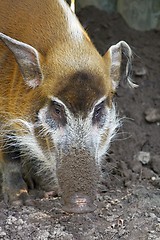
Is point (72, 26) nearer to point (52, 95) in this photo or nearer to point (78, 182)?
point (52, 95)

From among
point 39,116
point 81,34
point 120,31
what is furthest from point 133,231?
point 120,31

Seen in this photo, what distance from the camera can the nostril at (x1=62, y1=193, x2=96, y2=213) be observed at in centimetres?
391

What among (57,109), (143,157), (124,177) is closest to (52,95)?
(57,109)

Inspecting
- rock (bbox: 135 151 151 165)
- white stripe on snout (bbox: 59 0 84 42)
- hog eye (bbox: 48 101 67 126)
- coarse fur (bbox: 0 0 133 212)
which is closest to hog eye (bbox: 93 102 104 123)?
coarse fur (bbox: 0 0 133 212)

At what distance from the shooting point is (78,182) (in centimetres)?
392

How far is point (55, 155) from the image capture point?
424cm

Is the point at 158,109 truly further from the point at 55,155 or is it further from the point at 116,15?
the point at 55,155

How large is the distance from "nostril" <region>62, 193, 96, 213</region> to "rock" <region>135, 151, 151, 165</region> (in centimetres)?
136

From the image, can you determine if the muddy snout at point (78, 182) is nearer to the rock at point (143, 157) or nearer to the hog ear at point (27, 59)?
the hog ear at point (27, 59)

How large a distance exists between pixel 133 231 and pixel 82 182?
0.52m

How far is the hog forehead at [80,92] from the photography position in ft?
13.3

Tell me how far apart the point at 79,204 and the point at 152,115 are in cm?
181

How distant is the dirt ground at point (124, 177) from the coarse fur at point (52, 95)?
0.27 metres

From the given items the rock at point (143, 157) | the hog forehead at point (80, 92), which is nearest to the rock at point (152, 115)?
the rock at point (143, 157)
